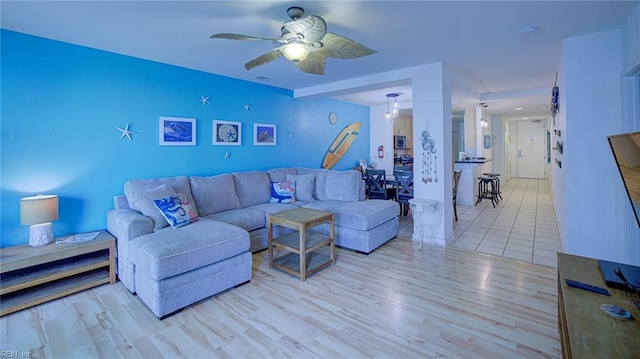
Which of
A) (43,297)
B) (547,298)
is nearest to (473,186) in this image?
(547,298)

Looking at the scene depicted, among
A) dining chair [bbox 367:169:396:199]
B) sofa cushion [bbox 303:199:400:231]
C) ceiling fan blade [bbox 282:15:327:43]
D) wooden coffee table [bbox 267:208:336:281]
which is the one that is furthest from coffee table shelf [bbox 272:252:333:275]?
ceiling fan blade [bbox 282:15:327:43]

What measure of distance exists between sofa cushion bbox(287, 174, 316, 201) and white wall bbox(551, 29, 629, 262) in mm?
3128

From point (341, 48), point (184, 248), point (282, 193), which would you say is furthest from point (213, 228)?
point (341, 48)

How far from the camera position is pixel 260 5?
7.21 ft

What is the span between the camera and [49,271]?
2586mm

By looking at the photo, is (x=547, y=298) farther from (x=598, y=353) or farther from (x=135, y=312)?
(x=135, y=312)

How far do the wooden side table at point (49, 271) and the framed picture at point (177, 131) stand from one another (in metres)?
1.34

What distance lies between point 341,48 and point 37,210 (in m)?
2.97

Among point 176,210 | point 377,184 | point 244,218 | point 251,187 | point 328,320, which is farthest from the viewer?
point 377,184

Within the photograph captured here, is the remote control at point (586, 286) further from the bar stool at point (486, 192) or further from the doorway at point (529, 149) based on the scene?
the doorway at point (529, 149)

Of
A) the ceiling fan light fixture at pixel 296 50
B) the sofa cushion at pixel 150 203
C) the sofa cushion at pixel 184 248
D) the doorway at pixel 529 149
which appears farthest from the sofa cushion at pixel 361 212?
the doorway at pixel 529 149

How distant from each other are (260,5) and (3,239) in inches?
123

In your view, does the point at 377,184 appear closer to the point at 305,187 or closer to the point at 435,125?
the point at 305,187

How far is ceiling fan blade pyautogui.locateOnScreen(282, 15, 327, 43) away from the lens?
6.64 feet
